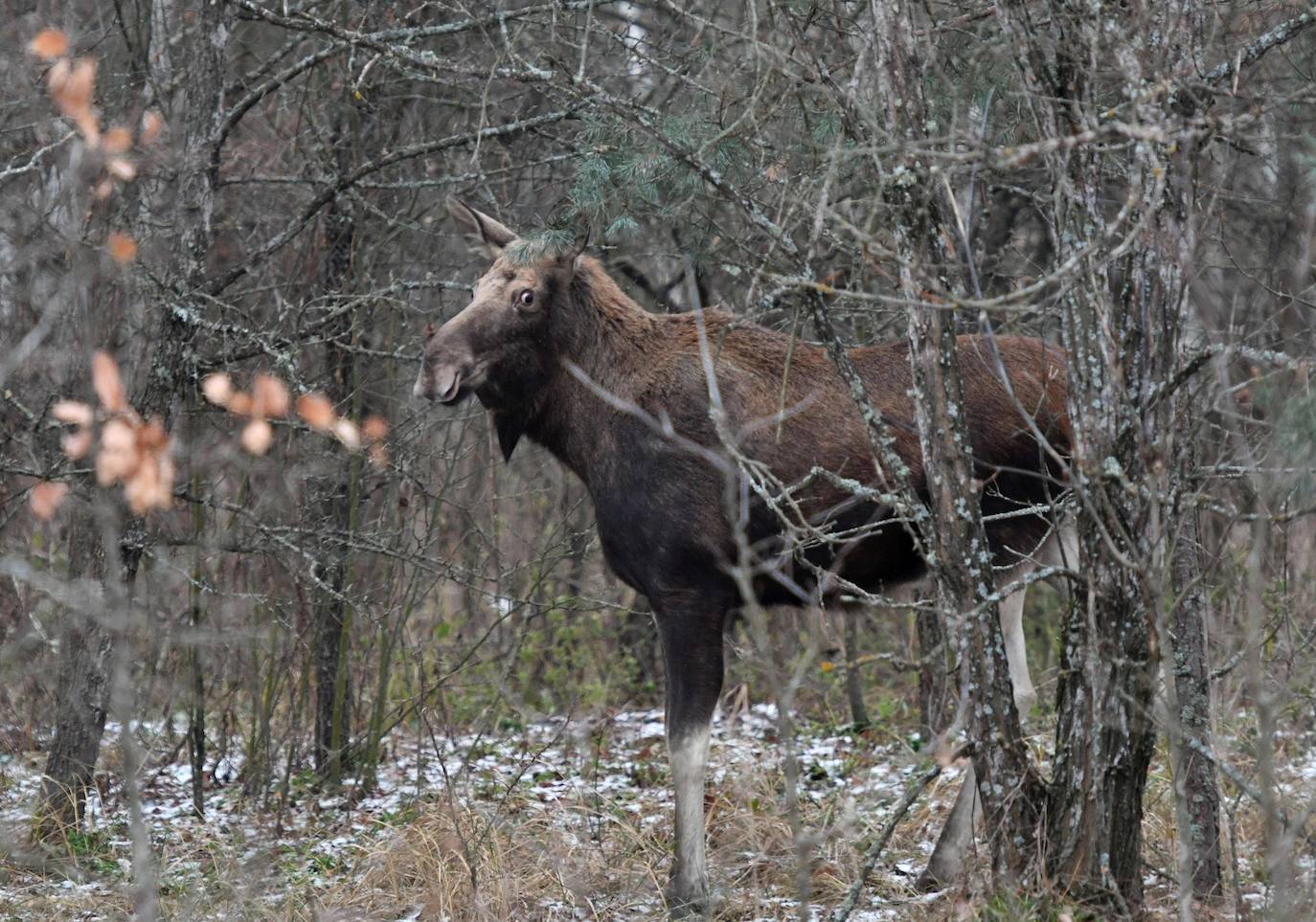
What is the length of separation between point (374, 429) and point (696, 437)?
1.42 m

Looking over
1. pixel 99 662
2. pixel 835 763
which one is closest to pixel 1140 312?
pixel 835 763

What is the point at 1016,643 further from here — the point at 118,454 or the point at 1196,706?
the point at 118,454

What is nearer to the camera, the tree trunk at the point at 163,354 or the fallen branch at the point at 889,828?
the fallen branch at the point at 889,828

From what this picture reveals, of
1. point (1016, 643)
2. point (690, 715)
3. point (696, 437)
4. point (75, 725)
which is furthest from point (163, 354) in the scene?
point (1016, 643)

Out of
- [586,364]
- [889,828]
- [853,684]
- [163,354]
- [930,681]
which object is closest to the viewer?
[889,828]

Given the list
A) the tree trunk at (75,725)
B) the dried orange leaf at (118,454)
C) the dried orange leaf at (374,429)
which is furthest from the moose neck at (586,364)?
the dried orange leaf at (118,454)

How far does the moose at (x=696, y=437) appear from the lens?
6.26 meters

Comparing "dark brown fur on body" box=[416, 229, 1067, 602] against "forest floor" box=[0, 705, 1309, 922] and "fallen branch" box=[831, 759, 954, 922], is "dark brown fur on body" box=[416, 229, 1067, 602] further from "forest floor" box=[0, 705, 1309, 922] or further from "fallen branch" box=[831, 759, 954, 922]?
"fallen branch" box=[831, 759, 954, 922]

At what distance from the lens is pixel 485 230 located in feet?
22.9

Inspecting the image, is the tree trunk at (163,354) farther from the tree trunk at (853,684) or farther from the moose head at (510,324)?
the tree trunk at (853,684)

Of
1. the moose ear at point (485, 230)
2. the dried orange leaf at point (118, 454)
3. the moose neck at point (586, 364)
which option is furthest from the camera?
the moose ear at point (485, 230)

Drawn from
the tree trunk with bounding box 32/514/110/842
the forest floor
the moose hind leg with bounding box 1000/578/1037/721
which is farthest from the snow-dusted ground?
the moose hind leg with bounding box 1000/578/1037/721

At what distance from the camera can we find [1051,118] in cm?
471

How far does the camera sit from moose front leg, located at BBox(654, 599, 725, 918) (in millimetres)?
6105
